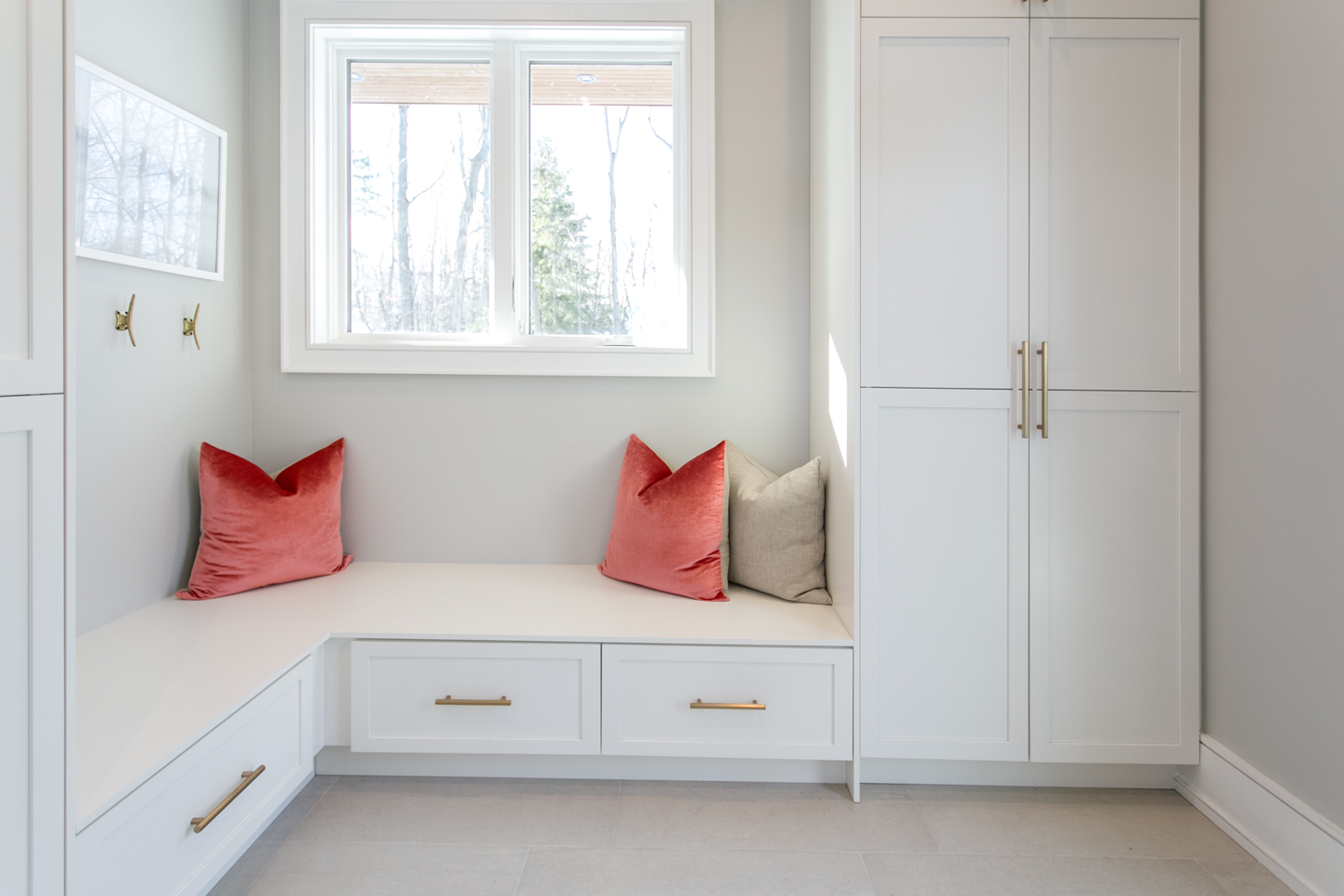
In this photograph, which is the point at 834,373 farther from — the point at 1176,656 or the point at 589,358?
the point at 1176,656

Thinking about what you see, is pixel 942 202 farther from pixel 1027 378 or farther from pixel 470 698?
pixel 470 698

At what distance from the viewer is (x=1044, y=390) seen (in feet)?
5.83

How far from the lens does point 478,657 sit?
6.09ft

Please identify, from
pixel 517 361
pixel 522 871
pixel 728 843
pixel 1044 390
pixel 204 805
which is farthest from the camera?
pixel 517 361

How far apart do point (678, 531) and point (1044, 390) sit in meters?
0.99

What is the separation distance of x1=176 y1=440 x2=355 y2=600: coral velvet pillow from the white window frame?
408 millimetres

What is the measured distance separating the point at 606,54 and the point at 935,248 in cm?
134

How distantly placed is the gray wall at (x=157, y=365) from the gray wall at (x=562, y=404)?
85 mm

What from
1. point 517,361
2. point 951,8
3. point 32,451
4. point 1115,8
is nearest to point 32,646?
point 32,451

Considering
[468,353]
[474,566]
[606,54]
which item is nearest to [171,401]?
[468,353]

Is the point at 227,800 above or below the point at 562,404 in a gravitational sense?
below

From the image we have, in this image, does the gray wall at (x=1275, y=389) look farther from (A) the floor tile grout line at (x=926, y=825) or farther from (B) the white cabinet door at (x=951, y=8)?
(A) the floor tile grout line at (x=926, y=825)

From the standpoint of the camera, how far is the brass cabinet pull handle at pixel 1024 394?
178 cm

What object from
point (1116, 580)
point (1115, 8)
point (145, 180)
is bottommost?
point (1116, 580)
